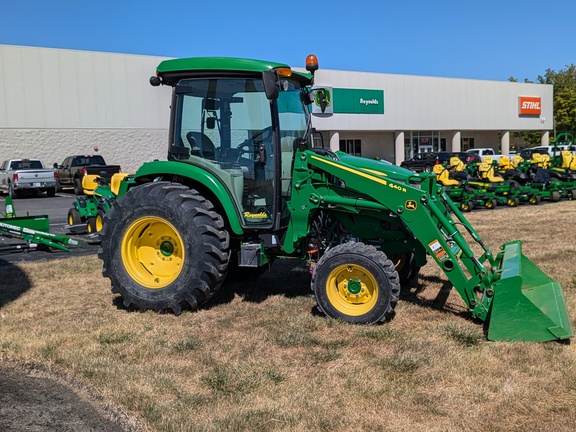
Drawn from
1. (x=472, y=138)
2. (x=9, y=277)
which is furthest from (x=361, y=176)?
(x=472, y=138)

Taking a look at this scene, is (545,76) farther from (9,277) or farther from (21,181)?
(9,277)

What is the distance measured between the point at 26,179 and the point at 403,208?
2076cm

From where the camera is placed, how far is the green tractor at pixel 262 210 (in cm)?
570

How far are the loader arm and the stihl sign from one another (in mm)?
43472

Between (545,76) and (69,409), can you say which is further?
(545,76)

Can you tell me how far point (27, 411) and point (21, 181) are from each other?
20945 millimetres

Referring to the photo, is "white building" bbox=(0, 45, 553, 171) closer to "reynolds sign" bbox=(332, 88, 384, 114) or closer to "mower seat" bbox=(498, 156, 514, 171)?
"reynolds sign" bbox=(332, 88, 384, 114)

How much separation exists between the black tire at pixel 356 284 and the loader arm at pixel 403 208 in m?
0.46

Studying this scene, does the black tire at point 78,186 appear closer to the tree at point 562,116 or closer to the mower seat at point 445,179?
the mower seat at point 445,179

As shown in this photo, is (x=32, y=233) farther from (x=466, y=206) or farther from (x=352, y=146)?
(x=352, y=146)

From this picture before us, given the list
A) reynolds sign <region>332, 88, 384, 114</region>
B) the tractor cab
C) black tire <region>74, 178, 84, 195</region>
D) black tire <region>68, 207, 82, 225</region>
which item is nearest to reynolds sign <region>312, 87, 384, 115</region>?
reynolds sign <region>332, 88, 384, 114</region>

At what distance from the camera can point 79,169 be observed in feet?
80.2

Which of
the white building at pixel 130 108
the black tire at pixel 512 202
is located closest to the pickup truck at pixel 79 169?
the white building at pixel 130 108

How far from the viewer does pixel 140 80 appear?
3044 centimetres
